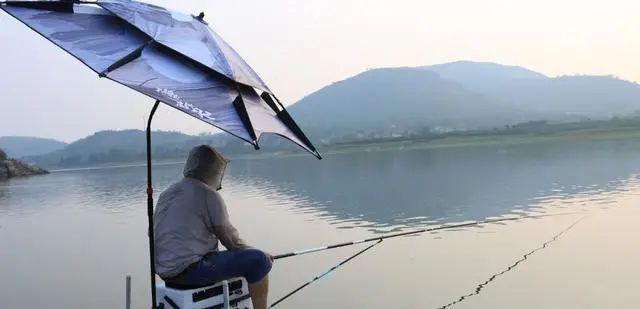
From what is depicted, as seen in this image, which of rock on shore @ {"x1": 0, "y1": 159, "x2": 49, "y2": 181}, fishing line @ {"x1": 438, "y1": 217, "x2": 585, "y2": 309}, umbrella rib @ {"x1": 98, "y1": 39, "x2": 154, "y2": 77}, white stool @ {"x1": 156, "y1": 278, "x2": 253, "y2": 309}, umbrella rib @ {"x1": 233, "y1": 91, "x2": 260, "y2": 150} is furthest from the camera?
rock on shore @ {"x1": 0, "y1": 159, "x2": 49, "y2": 181}

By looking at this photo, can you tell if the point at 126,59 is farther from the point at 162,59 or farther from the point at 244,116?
the point at 244,116

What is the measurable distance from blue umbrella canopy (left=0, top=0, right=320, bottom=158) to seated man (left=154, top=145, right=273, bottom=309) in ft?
2.33

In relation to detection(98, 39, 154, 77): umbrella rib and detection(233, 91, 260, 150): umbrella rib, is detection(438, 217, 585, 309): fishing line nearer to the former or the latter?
detection(233, 91, 260, 150): umbrella rib

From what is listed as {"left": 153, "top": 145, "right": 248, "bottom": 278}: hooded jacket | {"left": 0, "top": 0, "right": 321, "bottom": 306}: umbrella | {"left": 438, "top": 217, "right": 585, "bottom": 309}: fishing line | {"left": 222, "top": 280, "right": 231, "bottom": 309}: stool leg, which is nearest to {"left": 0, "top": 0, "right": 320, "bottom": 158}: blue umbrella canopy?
{"left": 0, "top": 0, "right": 321, "bottom": 306}: umbrella

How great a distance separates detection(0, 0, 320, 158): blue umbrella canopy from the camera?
407 cm

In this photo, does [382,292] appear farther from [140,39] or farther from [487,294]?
[140,39]

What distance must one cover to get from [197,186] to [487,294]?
6655 mm

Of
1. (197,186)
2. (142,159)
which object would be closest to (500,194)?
(197,186)

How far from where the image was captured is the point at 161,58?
14.3ft

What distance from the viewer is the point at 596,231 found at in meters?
15.0

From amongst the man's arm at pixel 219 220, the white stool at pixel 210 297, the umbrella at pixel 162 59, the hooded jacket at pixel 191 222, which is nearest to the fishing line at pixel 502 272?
the white stool at pixel 210 297

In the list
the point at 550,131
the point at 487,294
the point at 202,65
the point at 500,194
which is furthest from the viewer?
the point at 550,131

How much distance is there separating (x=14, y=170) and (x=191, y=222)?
119 meters

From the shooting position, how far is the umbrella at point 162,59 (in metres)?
4.07
